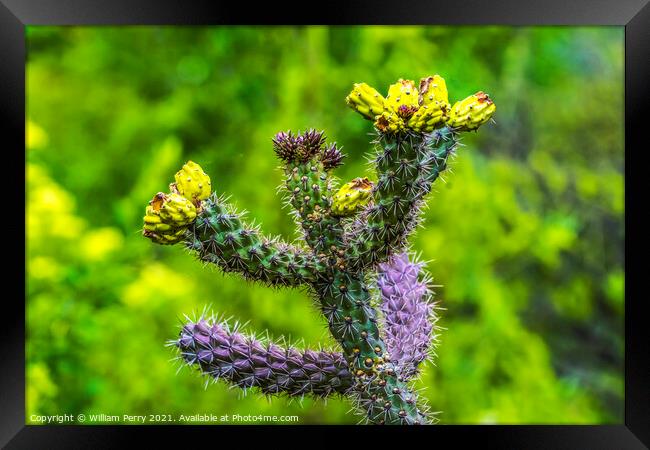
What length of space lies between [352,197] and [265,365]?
0.41m

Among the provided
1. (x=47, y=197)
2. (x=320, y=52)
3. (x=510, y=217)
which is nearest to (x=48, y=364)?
(x=47, y=197)

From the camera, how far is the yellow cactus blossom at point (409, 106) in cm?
149

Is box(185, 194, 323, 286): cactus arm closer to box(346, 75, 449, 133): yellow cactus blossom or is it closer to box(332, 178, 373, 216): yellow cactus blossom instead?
box(332, 178, 373, 216): yellow cactus blossom

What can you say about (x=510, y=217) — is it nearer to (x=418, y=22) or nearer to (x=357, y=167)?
(x=357, y=167)

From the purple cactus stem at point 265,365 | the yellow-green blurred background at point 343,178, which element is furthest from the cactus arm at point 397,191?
the yellow-green blurred background at point 343,178

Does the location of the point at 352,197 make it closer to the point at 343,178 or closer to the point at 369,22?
the point at 369,22

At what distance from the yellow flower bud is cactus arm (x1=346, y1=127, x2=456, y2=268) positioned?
7cm

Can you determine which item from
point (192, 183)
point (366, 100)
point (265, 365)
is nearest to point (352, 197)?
point (366, 100)

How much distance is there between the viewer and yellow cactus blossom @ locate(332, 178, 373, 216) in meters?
1.60

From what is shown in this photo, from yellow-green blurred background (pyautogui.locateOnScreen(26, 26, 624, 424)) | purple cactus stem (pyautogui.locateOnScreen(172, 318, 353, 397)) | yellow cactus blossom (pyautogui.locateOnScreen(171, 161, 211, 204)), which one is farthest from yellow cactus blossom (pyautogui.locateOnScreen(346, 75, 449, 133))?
yellow-green blurred background (pyautogui.locateOnScreen(26, 26, 624, 424))

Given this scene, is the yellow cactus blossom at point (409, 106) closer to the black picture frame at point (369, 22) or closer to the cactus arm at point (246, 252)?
the cactus arm at point (246, 252)

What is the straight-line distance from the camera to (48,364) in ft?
10.9

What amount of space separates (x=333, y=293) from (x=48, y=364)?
197cm

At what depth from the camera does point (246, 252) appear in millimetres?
1664
